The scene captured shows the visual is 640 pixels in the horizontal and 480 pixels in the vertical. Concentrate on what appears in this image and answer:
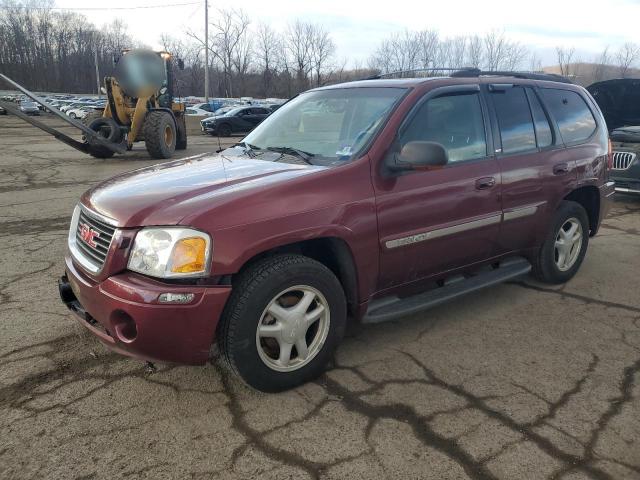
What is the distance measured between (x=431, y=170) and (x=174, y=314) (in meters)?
1.89

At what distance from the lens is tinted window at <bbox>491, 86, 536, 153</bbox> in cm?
393

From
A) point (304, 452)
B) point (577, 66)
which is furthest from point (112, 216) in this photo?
point (577, 66)

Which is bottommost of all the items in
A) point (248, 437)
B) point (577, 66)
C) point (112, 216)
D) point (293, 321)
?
point (248, 437)

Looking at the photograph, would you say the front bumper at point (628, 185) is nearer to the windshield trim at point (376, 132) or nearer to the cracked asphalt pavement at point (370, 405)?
the cracked asphalt pavement at point (370, 405)

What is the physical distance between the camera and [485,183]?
3.67 metres

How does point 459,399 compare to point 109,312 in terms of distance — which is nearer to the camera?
point 109,312

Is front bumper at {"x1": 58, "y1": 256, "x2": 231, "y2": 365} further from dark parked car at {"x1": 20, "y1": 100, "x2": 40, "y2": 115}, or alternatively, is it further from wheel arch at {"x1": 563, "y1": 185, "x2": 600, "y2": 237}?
dark parked car at {"x1": 20, "y1": 100, "x2": 40, "y2": 115}

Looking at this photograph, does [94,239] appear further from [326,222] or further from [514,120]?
[514,120]

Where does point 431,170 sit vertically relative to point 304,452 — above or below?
above

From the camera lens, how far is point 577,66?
7331cm

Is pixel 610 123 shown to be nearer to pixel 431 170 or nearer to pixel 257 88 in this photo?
pixel 431 170

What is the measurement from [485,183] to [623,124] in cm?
728

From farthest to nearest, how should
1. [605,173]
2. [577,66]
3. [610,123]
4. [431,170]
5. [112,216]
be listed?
[577,66]
[610,123]
[605,173]
[431,170]
[112,216]

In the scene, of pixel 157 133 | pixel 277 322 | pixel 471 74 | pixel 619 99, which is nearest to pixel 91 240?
pixel 277 322
